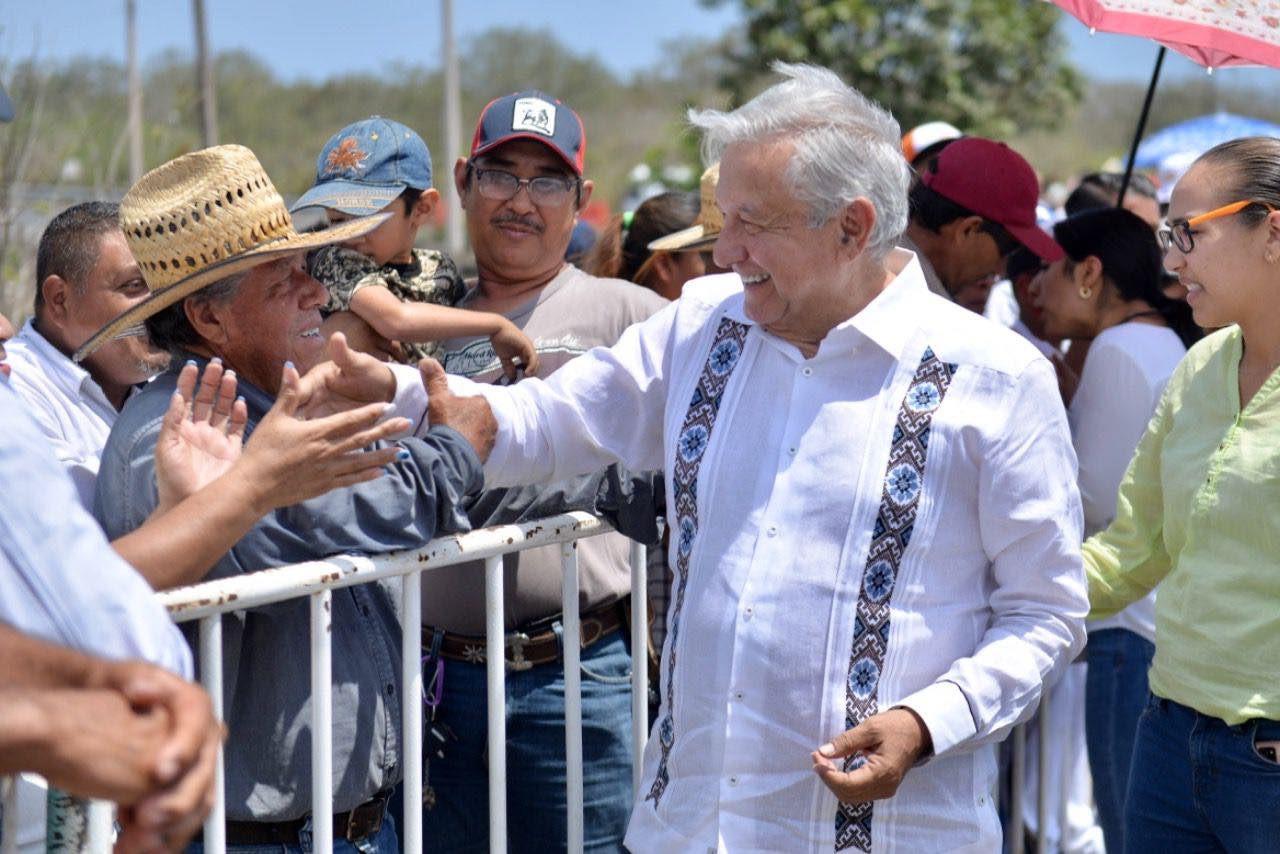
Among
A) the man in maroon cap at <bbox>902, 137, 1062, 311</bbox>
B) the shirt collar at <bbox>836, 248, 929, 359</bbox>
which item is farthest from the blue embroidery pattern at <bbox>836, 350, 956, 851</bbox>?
the man in maroon cap at <bbox>902, 137, 1062, 311</bbox>

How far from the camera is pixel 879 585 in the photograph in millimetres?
2557

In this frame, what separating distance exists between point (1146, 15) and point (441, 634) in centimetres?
224

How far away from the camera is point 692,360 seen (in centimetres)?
283

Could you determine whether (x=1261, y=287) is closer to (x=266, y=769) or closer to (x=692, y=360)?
(x=692, y=360)

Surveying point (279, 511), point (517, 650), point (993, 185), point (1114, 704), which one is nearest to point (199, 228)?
point (279, 511)

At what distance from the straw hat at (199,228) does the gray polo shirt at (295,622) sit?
194mm

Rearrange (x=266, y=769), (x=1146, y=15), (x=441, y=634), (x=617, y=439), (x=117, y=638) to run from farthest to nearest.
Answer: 1. (x=1146, y=15)
2. (x=441, y=634)
3. (x=617, y=439)
4. (x=266, y=769)
5. (x=117, y=638)

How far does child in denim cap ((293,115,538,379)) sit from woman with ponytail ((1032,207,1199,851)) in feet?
5.43

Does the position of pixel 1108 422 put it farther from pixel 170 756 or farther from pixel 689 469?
pixel 170 756

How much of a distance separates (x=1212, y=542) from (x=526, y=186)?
1758mm

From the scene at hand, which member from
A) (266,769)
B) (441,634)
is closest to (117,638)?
(266,769)

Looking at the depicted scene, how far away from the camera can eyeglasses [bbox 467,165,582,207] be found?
3680 mm

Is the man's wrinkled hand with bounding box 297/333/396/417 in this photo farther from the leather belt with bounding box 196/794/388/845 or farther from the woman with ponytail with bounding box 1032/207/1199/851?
the woman with ponytail with bounding box 1032/207/1199/851

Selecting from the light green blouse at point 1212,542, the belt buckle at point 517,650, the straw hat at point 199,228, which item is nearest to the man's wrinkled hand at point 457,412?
the straw hat at point 199,228
